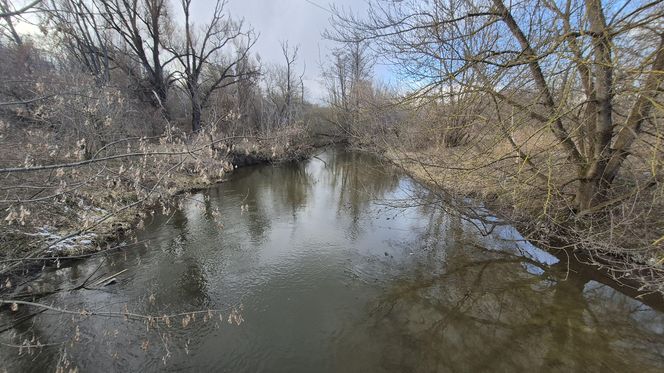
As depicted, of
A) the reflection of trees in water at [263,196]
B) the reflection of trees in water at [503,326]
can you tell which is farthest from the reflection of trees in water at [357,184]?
the reflection of trees in water at [503,326]

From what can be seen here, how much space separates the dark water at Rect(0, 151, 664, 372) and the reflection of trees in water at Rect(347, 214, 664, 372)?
0.02 metres

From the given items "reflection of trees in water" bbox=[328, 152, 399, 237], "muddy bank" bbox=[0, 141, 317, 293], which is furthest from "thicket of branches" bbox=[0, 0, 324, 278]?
"reflection of trees in water" bbox=[328, 152, 399, 237]

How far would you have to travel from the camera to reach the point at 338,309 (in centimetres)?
503

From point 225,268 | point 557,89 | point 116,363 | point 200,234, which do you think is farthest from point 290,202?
point 557,89

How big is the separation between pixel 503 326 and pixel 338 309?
247 centimetres

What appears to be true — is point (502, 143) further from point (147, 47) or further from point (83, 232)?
point (147, 47)

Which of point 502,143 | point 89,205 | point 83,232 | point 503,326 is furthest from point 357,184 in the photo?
point 83,232

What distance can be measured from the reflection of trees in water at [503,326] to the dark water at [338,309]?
0.07ft

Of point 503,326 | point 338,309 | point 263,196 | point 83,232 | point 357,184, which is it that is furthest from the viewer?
point 357,184

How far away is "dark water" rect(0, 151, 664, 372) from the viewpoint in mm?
4023

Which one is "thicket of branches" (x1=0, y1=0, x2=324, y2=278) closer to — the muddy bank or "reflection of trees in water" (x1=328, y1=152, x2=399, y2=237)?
the muddy bank

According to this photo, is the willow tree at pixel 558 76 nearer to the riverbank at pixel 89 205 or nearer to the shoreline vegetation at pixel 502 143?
the shoreline vegetation at pixel 502 143

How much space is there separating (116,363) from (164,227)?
4764mm

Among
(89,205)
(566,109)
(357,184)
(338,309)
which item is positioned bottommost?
(338,309)
